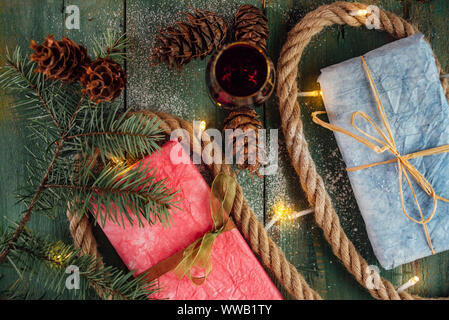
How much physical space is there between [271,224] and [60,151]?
60cm

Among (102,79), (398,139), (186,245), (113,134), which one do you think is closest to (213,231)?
(186,245)

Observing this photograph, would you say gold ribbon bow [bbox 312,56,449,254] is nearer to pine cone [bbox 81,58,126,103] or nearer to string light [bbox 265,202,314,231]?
string light [bbox 265,202,314,231]

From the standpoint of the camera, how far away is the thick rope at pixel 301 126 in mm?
942

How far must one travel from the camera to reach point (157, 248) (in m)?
0.91

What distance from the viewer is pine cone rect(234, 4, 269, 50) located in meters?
0.90

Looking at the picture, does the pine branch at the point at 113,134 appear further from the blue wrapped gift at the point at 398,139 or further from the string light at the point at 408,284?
the string light at the point at 408,284

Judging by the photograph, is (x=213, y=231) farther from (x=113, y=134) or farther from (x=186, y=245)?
(x=113, y=134)

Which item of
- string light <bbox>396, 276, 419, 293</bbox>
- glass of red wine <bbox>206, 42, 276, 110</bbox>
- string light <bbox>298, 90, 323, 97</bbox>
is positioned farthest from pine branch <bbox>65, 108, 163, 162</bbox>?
string light <bbox>396, 276, 419, 293</bbox>

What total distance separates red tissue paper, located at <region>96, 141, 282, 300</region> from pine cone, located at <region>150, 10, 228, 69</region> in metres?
0.23

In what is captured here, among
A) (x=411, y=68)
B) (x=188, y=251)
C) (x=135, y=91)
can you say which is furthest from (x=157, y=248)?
(x=411, y=68)

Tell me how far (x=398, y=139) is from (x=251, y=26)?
0.50m

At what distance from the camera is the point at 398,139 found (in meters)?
0.93
